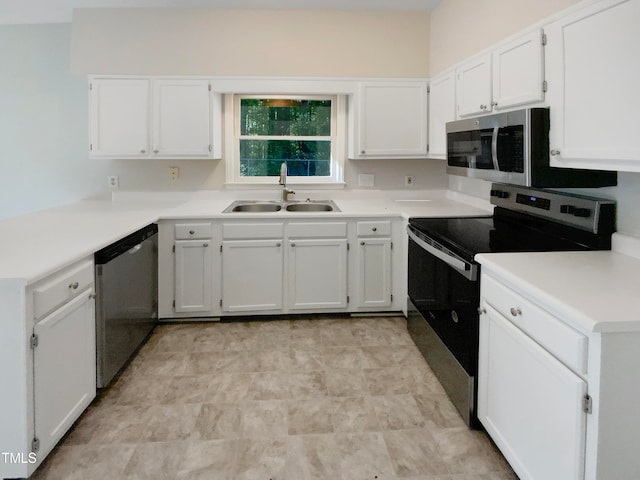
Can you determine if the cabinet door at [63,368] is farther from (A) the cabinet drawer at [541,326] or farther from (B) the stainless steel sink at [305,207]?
(B) the stainless steel sink at [305,207]

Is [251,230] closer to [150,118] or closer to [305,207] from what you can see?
[305,207]

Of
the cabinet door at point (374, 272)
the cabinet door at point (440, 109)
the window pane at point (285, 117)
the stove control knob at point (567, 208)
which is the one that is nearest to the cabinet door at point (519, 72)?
the stove control knob at point (567, 208)

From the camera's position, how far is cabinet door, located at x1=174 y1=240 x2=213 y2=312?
338 centimetres

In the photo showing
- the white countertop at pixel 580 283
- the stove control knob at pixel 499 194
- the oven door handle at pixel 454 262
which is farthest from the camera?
the stove control knob at pixel 499 194

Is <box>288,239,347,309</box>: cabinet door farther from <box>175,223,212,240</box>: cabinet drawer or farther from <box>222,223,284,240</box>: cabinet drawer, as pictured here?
<box>175,223,212,240</box>: cabinet drawer

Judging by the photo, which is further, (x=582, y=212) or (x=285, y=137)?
(x=285, y=137)

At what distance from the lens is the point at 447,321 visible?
7.82 feet

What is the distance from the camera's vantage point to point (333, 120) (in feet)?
13.7

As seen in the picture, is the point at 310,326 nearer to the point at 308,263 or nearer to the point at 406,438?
the point at 308,263

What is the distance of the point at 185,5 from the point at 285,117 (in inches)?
44.9

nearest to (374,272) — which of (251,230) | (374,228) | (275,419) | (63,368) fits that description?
(374,228)

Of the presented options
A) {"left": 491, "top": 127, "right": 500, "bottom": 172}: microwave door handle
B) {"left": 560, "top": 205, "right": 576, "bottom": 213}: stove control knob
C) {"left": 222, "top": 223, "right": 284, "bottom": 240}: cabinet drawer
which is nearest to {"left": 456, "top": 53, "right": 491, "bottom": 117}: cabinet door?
{"left": 491, "top": 127, "right": 500, "bottom": 172}: microwave door handle

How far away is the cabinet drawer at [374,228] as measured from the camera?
3.47 m

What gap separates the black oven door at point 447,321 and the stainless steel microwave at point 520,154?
50 cm
